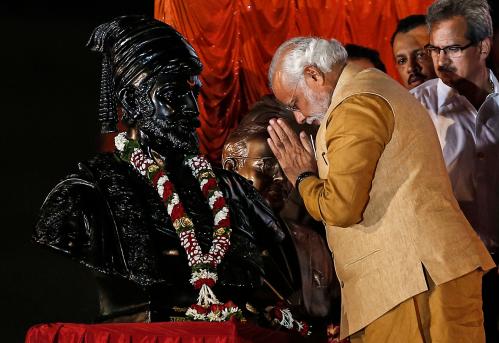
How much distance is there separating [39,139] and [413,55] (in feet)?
5.88

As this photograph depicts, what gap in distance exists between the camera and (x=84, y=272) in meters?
4.74

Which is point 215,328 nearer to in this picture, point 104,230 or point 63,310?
point 104,230

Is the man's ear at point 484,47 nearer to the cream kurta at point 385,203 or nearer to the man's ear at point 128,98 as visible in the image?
the cream kurta at point 385,203

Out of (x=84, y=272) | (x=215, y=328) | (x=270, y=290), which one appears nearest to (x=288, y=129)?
(x=270, y=290)

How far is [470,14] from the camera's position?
4273 mm

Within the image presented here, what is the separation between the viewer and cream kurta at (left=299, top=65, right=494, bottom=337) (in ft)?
10.3

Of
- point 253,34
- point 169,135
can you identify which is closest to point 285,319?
point 169,135

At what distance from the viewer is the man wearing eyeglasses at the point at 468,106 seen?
13.7ft

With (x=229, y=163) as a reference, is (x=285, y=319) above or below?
below

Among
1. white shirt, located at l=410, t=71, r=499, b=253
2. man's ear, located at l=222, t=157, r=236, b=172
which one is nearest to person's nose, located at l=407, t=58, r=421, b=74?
white shirt, located at l=410, t=71, r=499, b=253

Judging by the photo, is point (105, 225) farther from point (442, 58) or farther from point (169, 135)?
point (442, 58)

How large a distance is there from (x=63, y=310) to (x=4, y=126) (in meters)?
0.87

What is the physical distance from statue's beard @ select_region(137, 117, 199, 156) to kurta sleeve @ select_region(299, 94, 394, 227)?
1.63ft

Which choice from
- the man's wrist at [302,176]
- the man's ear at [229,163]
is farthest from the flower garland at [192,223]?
the man's ear at [229,163]
